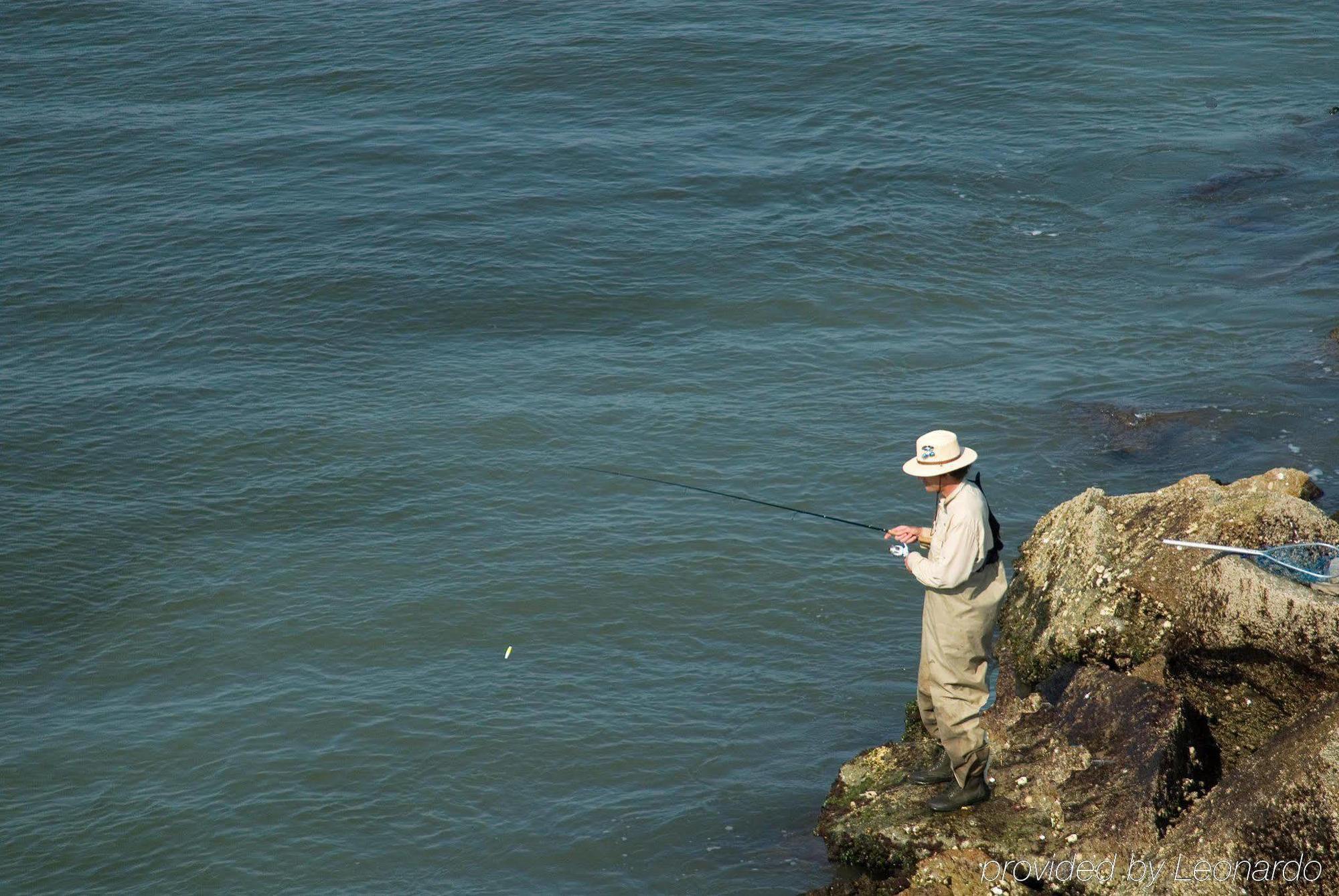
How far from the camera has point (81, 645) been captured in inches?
466

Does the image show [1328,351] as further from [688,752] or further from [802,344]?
[688,752]

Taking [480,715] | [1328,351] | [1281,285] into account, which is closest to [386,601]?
[480,715]

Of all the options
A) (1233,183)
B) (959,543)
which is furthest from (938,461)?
(1233,183)

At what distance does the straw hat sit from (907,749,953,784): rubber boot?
5.63 ft

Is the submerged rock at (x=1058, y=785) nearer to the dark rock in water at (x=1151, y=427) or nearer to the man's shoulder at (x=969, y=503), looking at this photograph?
the man's shoulder at (x=969, y=503)

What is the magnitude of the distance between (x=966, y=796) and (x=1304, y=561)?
2.27 metres

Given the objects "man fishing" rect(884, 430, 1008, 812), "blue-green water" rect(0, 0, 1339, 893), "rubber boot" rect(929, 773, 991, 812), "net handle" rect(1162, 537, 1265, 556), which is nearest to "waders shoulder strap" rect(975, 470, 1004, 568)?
"man fishing" rect(884, 430, 1008, 812)

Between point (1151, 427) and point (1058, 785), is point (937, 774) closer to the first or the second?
point (1058, 785)

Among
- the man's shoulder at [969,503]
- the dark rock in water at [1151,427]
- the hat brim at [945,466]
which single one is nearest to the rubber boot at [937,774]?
the man's shoulder at [969,503]

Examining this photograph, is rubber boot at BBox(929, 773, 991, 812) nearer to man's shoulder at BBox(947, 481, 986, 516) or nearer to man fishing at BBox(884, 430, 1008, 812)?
man fishing at BBox(884, 430, 1008, 812)

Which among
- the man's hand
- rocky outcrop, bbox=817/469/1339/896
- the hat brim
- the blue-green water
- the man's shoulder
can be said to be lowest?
the blue-green water

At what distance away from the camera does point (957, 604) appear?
7.09 meters

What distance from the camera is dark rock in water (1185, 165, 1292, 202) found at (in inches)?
834

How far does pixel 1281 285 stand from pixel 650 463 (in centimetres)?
910
